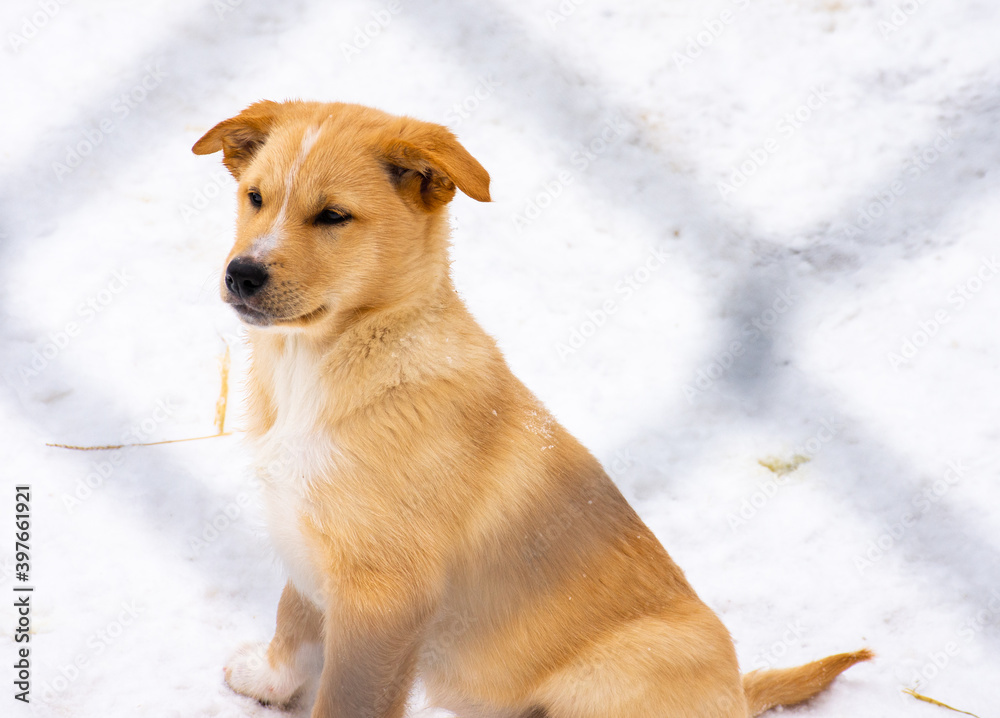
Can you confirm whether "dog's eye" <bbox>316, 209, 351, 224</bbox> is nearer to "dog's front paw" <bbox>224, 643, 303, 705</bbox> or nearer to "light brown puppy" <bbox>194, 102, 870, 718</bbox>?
"light brown puppy" <bbox>194, 102, 870, 718</bbox>

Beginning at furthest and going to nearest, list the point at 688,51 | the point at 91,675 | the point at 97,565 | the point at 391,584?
the point at 688,51, the point at 97,565, the point at 91,675, the point at 391,584

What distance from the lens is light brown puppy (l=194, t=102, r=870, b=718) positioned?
214 cm

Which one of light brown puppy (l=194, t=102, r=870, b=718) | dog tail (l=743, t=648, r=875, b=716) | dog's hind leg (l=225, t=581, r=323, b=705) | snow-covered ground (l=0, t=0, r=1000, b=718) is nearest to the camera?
light brown puppy (l=194, t=102, r=870, b=718)

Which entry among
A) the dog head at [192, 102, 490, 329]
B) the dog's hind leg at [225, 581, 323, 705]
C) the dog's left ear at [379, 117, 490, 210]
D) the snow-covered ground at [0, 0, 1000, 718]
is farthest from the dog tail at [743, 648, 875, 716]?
the dog's left ear at [379, 117, 490, 210]

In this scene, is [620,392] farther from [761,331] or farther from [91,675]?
[91,675]

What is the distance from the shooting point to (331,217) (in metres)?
2.15

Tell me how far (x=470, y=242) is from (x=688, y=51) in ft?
5.17

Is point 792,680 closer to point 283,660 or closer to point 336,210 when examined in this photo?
point 283,660

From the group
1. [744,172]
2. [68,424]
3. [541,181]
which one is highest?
[744,172]

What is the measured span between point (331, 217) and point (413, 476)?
67 cm

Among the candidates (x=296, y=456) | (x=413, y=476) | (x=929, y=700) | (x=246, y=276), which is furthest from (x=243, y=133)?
(x=929, y=700)

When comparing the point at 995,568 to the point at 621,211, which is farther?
the point at 621,211

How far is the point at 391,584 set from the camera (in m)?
2.14

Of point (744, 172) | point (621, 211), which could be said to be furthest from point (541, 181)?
point (744, 172)
